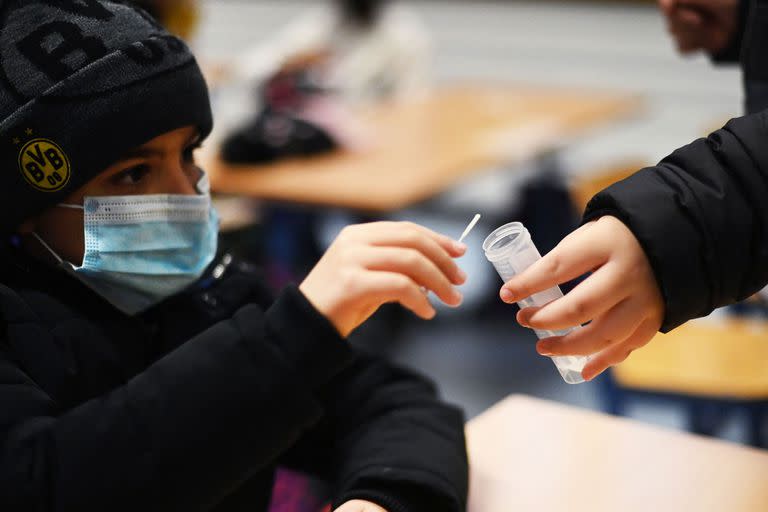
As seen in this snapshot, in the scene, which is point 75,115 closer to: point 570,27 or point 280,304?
point 280,304

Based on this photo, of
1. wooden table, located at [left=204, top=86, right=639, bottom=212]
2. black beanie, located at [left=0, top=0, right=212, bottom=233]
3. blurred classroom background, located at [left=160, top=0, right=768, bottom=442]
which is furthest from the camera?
blurred classroom background, located at [left=160, top=0, right=768, bottom=442]

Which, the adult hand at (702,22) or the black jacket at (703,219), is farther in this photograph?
the adult hand at (702,22)

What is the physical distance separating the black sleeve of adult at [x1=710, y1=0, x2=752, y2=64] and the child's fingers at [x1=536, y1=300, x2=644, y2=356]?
649 mm

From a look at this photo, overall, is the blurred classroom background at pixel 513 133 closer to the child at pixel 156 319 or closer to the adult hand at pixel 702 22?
the adult hand at pixel 702 22

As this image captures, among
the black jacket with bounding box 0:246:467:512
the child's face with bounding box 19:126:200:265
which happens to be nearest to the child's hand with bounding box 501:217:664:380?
the black jacket with bounding box 0:246:467:512

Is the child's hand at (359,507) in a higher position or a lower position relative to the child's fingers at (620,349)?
lower

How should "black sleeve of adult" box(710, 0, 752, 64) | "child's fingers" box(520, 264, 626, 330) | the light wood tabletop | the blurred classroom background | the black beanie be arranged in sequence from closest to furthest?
"child's fingers" box(520, 264, 626, 330) < the black beanie < "black sleeve of adult" box(710, 0, 752, 64) < the light wood tabletop < the blurred classroom background

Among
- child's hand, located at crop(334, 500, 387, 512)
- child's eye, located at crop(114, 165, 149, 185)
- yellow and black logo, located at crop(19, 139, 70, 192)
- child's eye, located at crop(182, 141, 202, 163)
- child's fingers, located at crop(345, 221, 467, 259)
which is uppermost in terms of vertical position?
yellow and black logo, located at crop(19, 139, 70, 192)

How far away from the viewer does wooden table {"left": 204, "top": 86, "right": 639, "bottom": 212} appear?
2.52 meters

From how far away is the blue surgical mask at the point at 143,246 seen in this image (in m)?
0.99

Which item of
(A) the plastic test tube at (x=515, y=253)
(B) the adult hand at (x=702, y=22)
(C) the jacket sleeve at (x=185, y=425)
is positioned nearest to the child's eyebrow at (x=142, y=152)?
(C) the jacket sleeve at (x=185, y=425)

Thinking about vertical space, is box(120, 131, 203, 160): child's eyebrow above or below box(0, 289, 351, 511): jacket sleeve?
above

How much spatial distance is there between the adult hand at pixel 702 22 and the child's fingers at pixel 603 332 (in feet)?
2.40

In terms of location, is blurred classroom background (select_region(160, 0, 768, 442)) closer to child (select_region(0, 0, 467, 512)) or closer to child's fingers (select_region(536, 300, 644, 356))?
child (select_region(0, 0, 467, 512))
